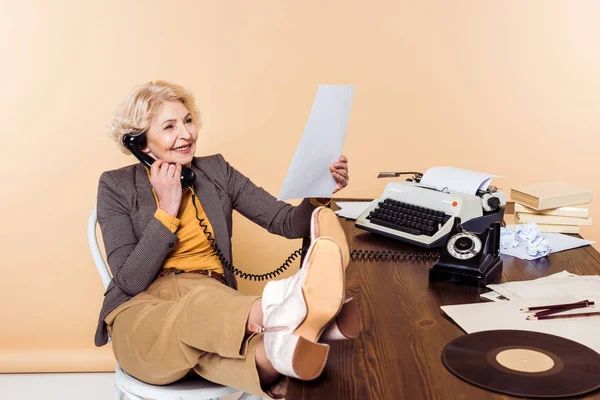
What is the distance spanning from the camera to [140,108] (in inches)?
89.8

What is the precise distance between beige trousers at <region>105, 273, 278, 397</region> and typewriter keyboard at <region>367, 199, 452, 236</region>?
0.60 meters

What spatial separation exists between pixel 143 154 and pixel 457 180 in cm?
99

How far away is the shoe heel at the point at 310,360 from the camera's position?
1.23 metres

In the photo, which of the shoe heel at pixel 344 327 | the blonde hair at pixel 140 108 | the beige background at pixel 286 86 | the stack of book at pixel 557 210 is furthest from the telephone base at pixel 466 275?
the beige background at pixel 286 86

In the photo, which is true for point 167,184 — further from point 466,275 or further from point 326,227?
→ point 466,275

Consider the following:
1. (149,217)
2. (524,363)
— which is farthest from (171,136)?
(524,363)

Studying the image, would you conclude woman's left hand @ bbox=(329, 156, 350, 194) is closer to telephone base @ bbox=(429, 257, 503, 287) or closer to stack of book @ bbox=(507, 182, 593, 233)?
telephone base @ bbox=(429, 257, 503, 287)

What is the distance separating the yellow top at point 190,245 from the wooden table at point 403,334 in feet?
1.64

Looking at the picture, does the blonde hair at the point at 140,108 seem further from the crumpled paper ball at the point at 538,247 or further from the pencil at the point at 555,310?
the pencil at the point at 555,310

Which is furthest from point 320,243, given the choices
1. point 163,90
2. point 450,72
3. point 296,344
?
point 450,72

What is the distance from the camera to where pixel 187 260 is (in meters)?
2.25

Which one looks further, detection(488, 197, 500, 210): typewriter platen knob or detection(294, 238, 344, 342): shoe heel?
detection(488, 197, 500, 210): typewriter platen knob

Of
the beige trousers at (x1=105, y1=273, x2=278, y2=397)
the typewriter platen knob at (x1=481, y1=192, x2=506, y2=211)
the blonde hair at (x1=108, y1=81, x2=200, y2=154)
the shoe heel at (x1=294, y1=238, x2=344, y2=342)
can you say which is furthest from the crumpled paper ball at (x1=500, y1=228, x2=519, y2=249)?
the blonde hair at (x1=108, y1=81, x2=200, y2=154)

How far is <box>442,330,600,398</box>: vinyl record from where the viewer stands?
3.88 feet
